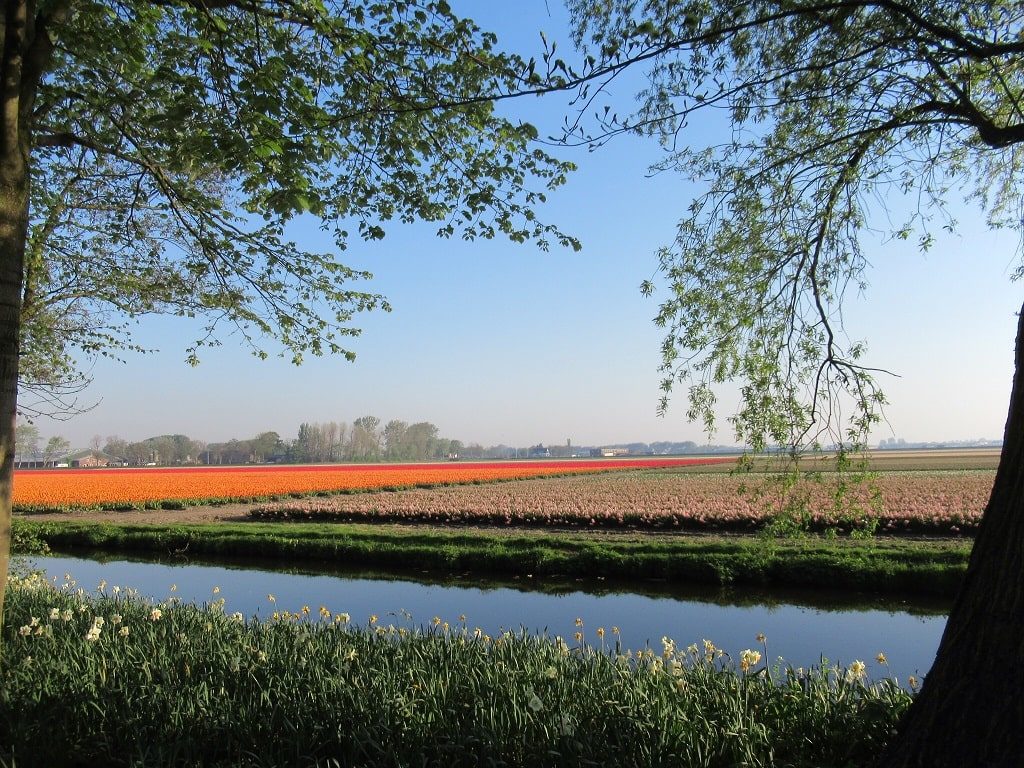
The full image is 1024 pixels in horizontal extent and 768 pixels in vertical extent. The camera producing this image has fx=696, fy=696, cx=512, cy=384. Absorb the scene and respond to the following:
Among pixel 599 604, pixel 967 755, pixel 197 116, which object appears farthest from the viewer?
pixel 599 604

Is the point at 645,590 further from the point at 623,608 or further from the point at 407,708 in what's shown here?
the point at 407,708

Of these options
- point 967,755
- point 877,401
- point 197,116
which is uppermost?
point 197,116

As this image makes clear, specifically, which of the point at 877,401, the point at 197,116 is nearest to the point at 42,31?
the point at 197,116

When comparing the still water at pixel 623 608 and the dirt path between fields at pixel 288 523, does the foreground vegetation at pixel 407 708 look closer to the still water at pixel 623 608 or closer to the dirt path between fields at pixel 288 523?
the still water at pixel 623 608

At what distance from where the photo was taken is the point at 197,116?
5285 mm

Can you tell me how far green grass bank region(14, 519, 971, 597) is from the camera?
12.4 metres

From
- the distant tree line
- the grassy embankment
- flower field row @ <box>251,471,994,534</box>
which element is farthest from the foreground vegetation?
the distant tree line

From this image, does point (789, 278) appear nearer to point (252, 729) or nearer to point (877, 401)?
point (877, 401)

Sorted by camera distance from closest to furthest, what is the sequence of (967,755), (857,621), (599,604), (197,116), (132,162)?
(967,755), (197,116), (132,162), (857,621), (599,604)

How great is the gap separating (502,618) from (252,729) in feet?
23.1

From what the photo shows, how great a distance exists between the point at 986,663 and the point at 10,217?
5958mm

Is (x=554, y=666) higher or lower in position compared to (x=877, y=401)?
lower

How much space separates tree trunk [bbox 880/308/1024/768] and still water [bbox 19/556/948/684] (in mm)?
4749

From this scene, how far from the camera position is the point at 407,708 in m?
3.98
